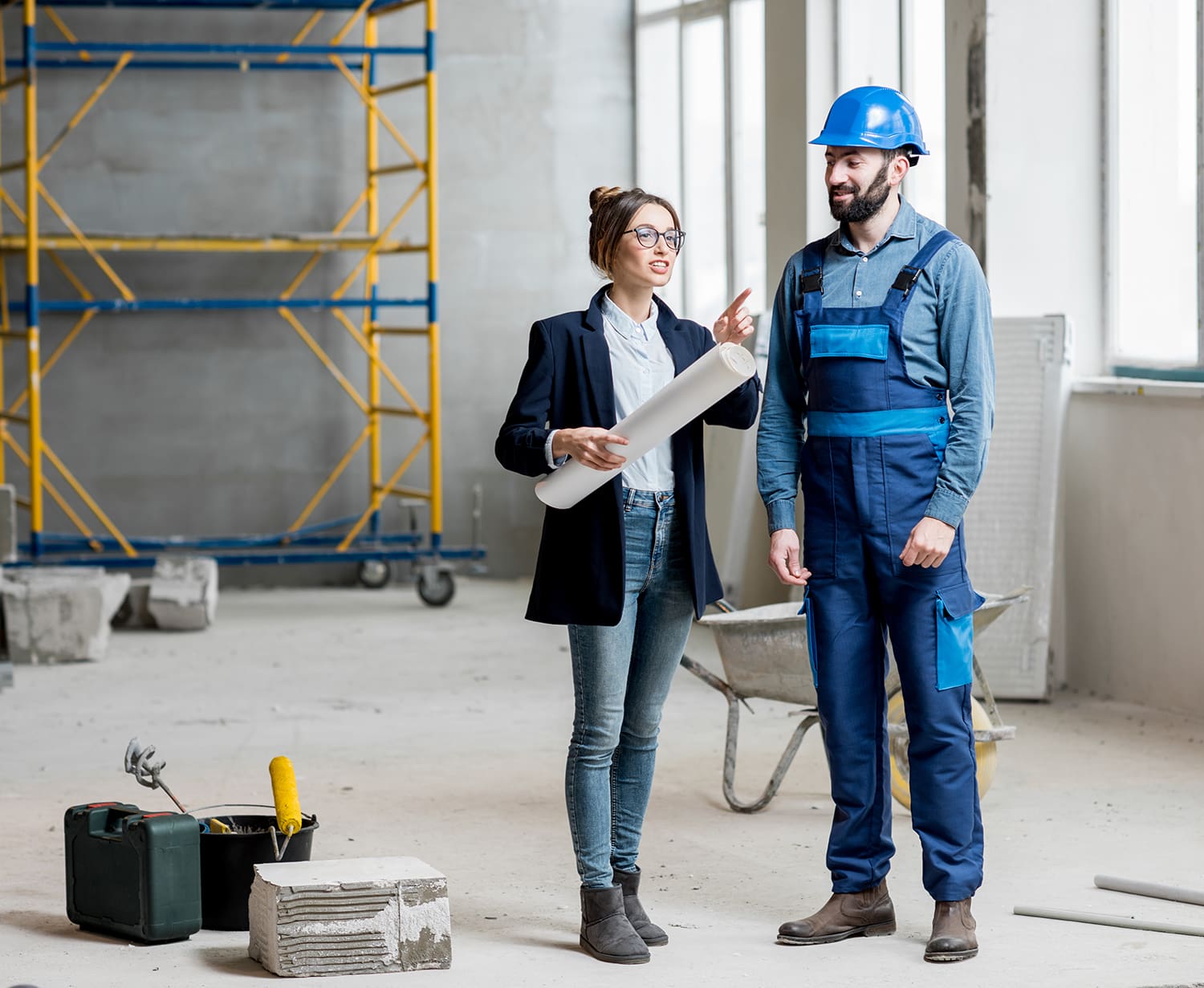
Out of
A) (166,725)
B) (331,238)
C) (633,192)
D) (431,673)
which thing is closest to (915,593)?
(633,192)

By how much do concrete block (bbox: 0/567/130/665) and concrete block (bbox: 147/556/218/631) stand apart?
678 millimetres

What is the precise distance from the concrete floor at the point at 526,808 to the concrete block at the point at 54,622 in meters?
0.13

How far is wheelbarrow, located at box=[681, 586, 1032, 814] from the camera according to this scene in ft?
14.8

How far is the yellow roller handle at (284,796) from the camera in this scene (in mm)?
3639

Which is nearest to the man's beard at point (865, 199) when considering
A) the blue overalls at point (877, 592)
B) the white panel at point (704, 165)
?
the blue overalls at point (877, 592)

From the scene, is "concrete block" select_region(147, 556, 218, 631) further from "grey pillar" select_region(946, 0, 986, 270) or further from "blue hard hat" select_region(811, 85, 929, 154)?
"blue hard hat" select_region(811, 85, 929, 154)

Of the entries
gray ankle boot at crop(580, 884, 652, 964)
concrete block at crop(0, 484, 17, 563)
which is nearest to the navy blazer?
gray ankle boot at crop(580, 884, 652, 964)

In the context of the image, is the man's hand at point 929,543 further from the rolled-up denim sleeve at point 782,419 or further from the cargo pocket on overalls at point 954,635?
the rolled-up denim sleeve at point 782,419

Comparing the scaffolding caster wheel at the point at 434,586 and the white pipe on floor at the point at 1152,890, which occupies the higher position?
the scaffolding caster wheel at the point at 434,586

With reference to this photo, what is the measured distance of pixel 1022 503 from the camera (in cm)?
642

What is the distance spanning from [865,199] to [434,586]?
234 inches

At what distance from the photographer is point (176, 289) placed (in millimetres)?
9797

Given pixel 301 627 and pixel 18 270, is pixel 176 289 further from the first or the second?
pixel 301 627

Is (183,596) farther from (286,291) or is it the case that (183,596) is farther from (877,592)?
(877,592)
